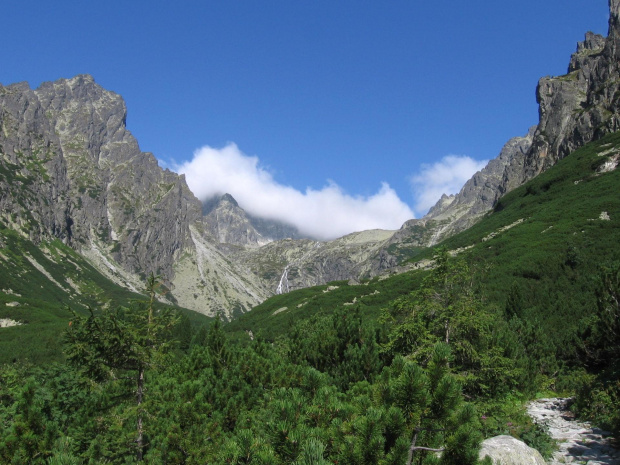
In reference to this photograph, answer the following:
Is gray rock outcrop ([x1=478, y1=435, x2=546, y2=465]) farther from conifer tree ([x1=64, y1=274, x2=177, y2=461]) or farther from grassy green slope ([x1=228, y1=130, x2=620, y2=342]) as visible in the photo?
grassy green slope ([x1=228, y1=130, x2=620, y2=342])

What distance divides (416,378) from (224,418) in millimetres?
9540

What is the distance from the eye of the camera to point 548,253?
67.9m

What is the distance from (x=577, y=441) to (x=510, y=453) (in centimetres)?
539

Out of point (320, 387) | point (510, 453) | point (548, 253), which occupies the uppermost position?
point (548, 253)

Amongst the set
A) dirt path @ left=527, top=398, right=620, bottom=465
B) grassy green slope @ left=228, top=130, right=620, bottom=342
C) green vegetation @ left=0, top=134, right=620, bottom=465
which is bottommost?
dirt path @ left=527, top=398, right=620, bottom=465

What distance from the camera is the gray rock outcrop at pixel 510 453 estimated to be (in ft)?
28.5

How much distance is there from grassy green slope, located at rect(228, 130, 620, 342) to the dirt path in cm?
891

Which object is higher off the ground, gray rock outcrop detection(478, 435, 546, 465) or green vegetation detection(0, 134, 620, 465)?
green vegetation detection(0, 134, 620, 465)

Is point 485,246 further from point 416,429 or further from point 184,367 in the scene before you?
point 416,429

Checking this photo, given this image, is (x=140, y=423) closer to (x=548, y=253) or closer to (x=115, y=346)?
(x=115, y=346)

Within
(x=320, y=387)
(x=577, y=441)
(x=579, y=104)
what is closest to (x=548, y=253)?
(x=577, y=441)

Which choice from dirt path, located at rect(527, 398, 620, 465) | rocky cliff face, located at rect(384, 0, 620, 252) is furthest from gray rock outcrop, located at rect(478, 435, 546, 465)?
rocky cliff face, located at rect(384, 0, 620, 252)

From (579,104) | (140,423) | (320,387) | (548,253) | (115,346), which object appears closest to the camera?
(320,387)

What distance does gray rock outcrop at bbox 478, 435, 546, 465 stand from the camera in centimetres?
868
